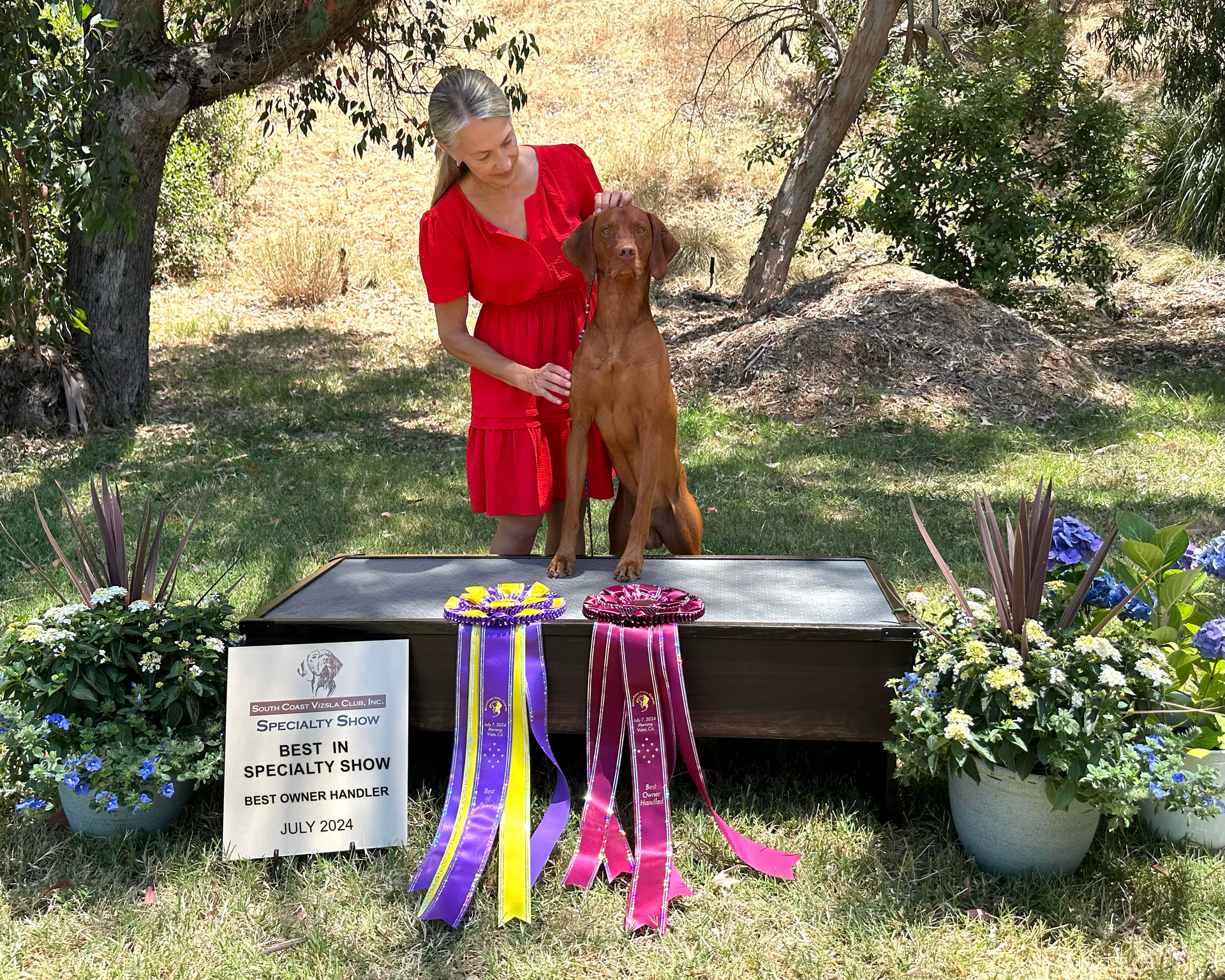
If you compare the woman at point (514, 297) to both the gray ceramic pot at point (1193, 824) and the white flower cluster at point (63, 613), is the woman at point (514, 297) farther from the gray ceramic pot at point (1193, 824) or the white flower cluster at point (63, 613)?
the gray ceramic pot at point (1193, 824)

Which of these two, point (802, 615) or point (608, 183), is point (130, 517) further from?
point (608, 183)

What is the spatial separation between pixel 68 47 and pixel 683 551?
6.93 m

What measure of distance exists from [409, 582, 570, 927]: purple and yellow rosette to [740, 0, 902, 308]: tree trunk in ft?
25.3

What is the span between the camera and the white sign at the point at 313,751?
8.91ft


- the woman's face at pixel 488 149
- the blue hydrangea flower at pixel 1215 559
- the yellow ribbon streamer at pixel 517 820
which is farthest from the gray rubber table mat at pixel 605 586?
the woman's face at pixel 488 149

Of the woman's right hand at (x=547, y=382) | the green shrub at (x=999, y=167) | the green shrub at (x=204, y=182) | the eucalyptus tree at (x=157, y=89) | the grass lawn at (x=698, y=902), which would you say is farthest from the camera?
the green shrub at (x=204, y=182)

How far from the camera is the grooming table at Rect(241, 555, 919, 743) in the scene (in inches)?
108

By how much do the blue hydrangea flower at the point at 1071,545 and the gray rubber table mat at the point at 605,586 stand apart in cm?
50

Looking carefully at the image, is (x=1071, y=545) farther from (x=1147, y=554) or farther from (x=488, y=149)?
(x=488, y=149)

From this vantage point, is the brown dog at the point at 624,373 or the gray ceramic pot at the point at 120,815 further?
the brown dog at the point at 624,373

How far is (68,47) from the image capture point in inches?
305

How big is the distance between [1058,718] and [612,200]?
6.47 feet

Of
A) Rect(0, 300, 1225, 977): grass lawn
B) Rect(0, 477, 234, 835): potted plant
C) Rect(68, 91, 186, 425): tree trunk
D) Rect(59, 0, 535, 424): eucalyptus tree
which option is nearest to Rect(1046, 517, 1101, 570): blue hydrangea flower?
Rect(0, 300, 1225, 977): grass lawn

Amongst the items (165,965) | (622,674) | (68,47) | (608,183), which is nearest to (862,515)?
(622,674)
